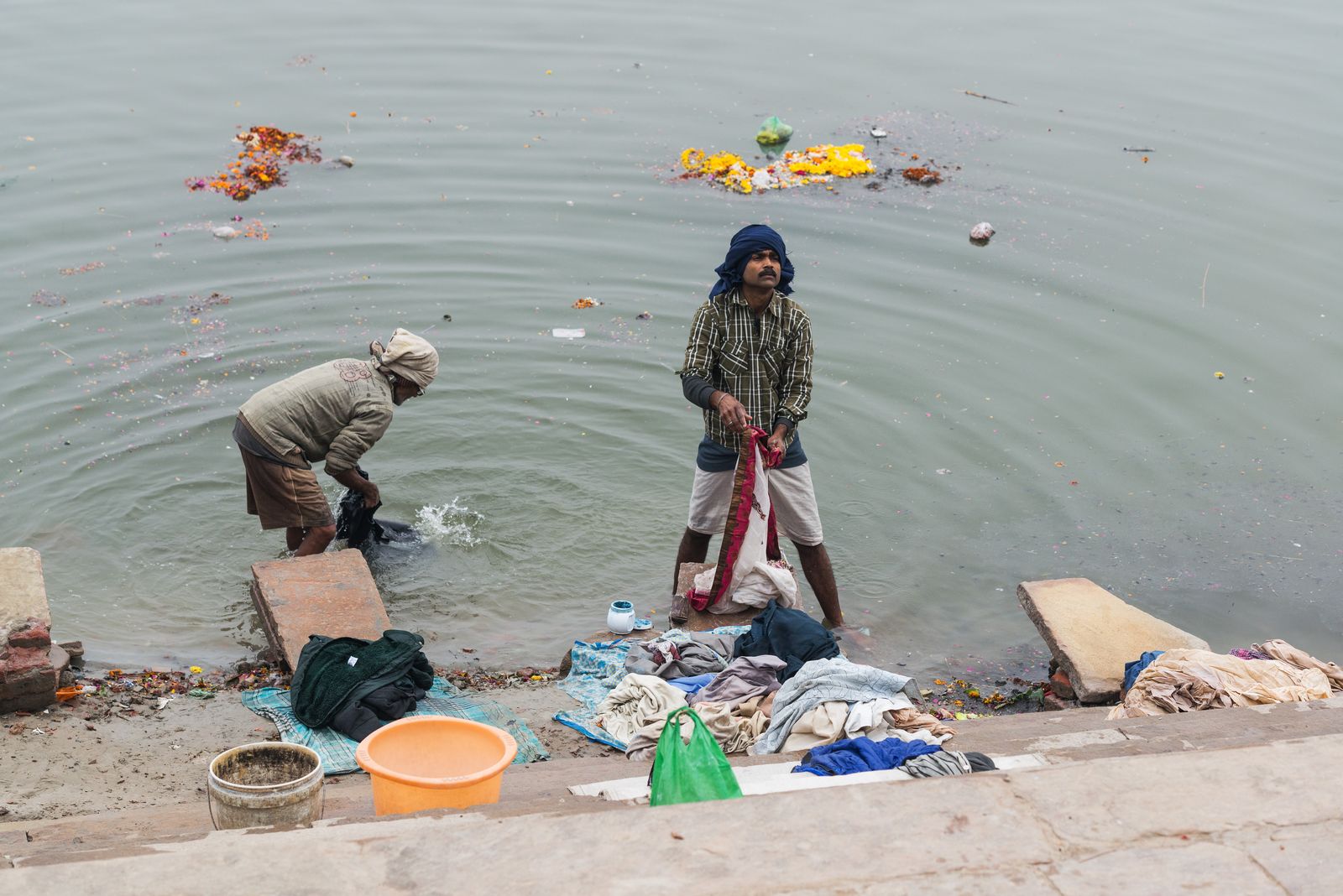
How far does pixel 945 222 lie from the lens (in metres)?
13.1

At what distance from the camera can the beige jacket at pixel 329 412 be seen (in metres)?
6.81

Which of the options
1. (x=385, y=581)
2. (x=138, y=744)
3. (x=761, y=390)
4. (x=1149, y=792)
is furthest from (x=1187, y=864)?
(x=385, y=581)

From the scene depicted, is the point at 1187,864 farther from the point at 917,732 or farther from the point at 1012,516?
the point at 1012,516

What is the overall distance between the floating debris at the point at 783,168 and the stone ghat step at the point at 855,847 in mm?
10622

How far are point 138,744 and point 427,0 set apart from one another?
16297mm

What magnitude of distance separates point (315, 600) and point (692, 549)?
81.0 inches

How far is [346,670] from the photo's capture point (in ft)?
18.6

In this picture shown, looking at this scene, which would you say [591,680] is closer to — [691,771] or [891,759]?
[891,759]

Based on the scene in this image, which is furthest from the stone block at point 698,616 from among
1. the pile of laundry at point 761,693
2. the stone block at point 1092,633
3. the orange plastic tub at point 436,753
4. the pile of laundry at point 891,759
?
the orange plastic tub at point 436,753

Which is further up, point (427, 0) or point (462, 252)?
point (427, 0)

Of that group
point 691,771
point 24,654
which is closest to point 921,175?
point 24,654

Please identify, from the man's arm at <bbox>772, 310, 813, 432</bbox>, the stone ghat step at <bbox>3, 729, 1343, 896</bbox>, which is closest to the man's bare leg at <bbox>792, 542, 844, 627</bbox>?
the man's arm at <bbox>772, 310, 813, 432</bbox>

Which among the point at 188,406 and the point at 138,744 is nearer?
the point at 138,744

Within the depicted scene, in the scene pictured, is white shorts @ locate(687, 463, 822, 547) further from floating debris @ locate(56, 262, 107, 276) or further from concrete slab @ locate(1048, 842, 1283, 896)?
floating debris @ locate(56, 262, 107, 276)
